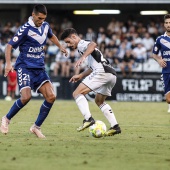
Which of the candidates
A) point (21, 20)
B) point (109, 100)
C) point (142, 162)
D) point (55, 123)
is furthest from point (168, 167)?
point (21, 20)

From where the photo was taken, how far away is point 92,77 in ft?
38.1

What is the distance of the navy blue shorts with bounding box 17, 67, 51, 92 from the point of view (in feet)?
37.3

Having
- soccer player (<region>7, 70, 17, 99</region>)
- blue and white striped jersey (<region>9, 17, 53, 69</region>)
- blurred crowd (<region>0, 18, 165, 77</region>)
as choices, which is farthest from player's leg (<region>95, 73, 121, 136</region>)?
blurred crowd (<region>0, 18, 165, 77</region>)

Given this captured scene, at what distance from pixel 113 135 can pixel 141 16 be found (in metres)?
24.6

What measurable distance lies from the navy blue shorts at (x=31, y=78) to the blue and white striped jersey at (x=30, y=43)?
0.34 feet

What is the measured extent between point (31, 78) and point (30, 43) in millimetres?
654

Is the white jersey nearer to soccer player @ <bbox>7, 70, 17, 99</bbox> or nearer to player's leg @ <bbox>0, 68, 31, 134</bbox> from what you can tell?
player's leg @ <bbox>0, 68, 31, 134</bbox>

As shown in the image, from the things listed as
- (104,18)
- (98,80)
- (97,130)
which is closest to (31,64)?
(98,80)

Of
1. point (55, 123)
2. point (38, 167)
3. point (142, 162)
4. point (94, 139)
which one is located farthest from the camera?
point (55, 123)

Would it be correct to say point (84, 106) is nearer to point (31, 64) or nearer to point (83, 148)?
point (31, 64)

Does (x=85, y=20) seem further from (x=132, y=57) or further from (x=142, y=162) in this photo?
(x=142, y=162)

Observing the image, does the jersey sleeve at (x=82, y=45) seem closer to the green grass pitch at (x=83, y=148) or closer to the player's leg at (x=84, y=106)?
the player's leg at (x=84, y=106)

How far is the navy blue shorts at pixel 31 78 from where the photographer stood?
11375 millimetres

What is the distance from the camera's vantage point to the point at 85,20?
122 feet
